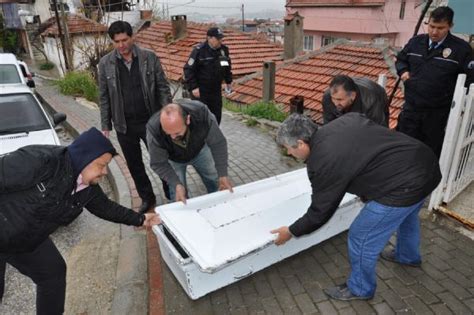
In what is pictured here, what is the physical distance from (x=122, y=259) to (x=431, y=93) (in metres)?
3.49

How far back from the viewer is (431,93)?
3.44m

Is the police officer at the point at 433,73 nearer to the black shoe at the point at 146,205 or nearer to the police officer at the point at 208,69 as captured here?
the police officer at the point at 208,69

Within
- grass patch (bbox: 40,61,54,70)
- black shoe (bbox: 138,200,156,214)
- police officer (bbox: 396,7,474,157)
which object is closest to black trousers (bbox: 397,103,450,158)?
police officer (bbox: 396,7,474,157)

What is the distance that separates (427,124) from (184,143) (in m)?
2.56

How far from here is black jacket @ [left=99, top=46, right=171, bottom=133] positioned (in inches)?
134

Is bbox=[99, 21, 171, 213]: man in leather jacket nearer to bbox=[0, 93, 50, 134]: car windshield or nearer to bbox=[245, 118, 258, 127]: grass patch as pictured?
bbox=[0, 93, 50, 134]: car windshield

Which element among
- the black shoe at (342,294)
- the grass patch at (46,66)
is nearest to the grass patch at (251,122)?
the black shoe at (342,294)

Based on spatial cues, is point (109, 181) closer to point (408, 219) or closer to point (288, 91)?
point (408, 219)

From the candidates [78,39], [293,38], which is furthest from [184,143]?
[78,39]

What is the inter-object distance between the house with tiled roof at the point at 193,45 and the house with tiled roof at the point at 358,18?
8085 millimetres

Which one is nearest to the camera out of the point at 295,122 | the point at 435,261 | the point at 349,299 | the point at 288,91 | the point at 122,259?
the point at 295,122

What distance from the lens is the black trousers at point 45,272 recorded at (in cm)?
214

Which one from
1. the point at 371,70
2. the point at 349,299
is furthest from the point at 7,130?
the point at 371,70

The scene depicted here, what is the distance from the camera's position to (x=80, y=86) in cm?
1071
